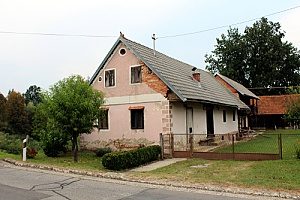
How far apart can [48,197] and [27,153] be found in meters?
9.68

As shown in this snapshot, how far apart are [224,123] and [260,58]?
38041 millimetres

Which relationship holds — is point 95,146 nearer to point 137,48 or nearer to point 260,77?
point 137,48

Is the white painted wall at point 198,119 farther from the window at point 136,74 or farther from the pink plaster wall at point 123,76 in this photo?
the window at point 136,74

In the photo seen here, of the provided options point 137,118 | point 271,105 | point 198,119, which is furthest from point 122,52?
point 271,105

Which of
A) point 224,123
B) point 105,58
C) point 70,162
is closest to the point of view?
point 70,162

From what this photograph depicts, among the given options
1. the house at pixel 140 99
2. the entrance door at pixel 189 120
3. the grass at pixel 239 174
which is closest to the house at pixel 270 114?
the house at pixel 140 99

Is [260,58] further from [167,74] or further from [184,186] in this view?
[184,186]

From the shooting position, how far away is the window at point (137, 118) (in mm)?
20828

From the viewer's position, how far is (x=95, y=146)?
22844 millimetres

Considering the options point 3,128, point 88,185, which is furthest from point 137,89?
point 3,128

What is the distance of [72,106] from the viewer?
57.0 ft

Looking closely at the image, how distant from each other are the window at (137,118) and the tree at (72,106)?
327 centimetres

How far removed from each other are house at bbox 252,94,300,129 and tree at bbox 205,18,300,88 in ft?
36.0

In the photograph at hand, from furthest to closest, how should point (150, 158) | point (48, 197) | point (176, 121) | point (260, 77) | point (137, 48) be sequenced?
point (260, 77), point (137, 48), point (176, 121), point (150, 158), point (48, 197)
